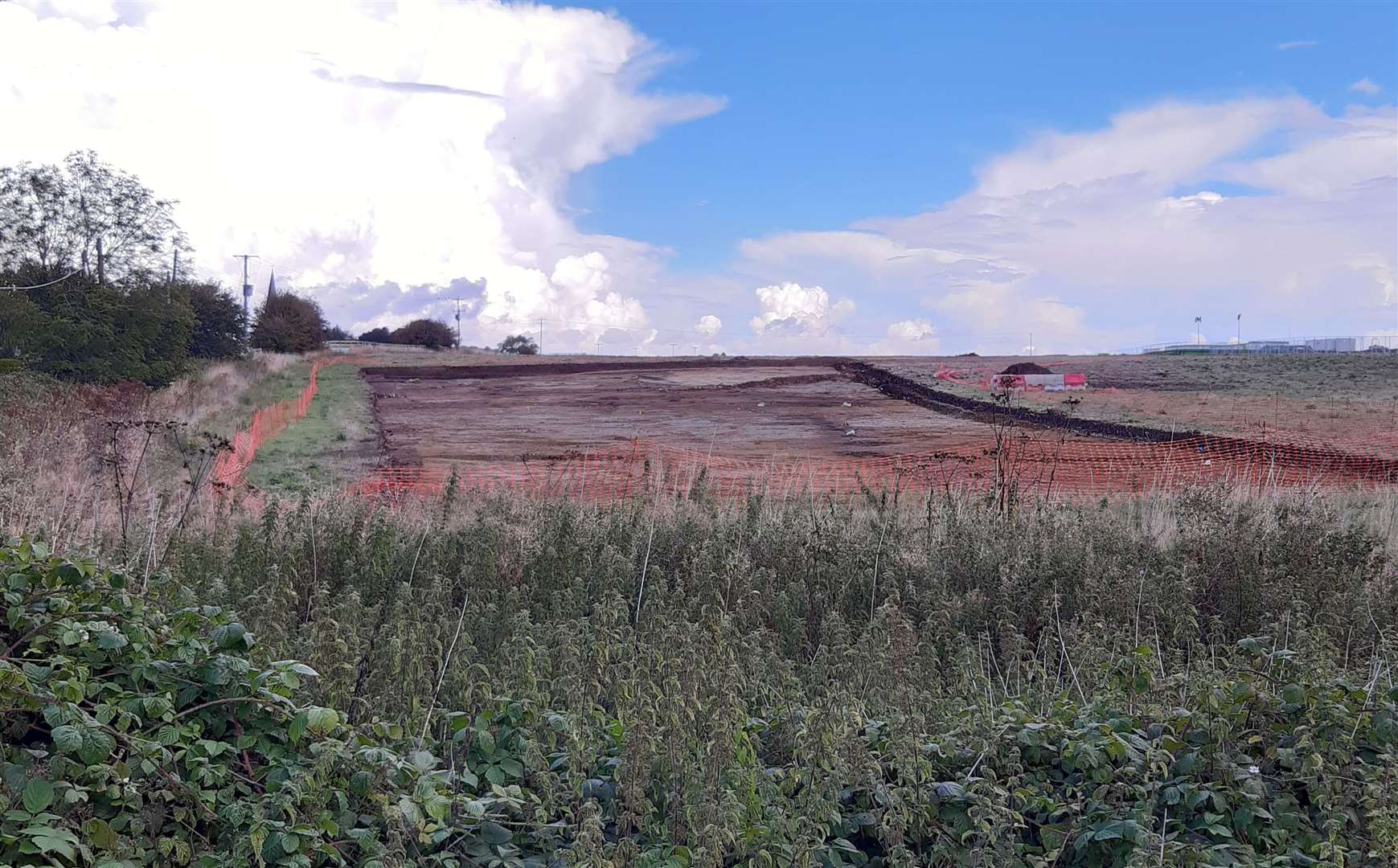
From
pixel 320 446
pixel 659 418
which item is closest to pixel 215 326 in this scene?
pixel 659 418

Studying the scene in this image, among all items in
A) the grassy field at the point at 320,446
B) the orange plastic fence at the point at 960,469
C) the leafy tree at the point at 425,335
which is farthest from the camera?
the leafy tree at the point at 425,335

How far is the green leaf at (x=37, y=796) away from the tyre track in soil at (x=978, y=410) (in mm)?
9452

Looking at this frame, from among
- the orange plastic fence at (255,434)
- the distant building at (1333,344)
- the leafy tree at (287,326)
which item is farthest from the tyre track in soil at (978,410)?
the distant building at (1333,344)

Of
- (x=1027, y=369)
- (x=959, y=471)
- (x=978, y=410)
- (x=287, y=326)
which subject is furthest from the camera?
(x=287, y=326)

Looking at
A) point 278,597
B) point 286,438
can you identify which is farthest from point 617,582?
point 286,438

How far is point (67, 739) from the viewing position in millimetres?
3107

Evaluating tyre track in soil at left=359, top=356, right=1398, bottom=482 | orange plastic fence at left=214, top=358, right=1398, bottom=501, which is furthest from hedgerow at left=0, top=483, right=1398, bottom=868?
tyre track in soil at left=359, top=356, right=1398, bottom=482

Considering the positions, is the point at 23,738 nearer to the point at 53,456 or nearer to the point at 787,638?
the point at 787,638

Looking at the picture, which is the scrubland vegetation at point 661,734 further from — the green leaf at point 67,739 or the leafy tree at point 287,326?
the leafy tree at point 287,326

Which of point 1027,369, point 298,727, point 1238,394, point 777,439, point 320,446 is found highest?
point 1027,369

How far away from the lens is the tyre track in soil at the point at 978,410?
763 inches

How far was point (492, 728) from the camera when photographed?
406 cm

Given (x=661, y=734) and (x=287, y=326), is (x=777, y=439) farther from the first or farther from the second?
(x=287, y=326)

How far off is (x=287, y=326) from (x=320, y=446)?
56546 mm
